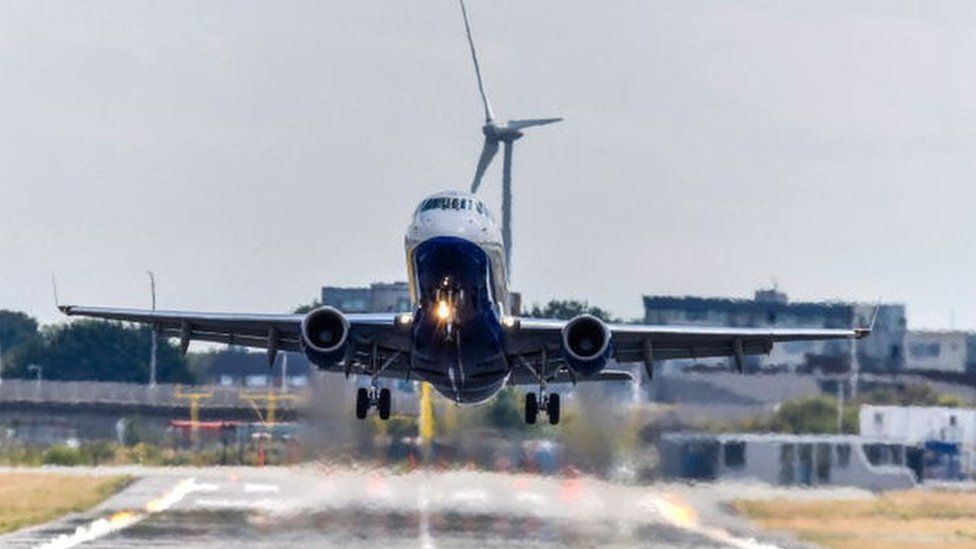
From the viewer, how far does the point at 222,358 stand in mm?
118438

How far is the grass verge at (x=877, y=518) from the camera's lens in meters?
75.8

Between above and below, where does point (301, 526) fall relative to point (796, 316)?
below

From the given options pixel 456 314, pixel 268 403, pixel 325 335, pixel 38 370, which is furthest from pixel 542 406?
pixel 38 370

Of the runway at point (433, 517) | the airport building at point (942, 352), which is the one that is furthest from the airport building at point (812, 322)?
the runway at point (433, 517)

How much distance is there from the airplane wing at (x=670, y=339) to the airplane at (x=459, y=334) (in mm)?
26

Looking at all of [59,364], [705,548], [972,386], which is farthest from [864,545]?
[59,364]

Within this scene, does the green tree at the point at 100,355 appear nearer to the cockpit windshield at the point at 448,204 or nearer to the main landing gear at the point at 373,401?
the main landing gear at the point at 373,401

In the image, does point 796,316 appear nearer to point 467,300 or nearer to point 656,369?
point 656,369

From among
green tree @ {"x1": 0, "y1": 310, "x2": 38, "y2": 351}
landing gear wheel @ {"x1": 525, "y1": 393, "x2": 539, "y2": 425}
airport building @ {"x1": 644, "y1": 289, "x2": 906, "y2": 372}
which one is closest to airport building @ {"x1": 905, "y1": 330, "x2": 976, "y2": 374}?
airport building @ {"x1": 644, "y1": 289, "x2": 906, "y2": 372}

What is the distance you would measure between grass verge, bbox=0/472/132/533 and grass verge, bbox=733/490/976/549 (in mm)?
21462

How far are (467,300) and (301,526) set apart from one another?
17137 mm

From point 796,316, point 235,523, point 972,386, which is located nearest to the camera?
point 235,523

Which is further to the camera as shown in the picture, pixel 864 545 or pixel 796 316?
pixel 796 316

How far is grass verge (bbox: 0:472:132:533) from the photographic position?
289ft
